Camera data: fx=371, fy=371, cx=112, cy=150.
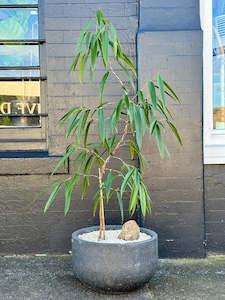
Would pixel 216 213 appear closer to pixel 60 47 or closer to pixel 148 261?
pixel 148 261

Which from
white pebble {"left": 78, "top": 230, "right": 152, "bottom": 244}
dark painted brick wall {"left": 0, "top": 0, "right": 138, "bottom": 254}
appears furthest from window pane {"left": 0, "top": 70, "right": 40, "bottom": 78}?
white pebble {"left": 78, "top": 230, "right": 152, "bottom": 244}

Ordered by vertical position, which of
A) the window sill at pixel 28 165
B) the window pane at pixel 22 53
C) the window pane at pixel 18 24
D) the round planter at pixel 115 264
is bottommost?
the round planter at pixel 115 264

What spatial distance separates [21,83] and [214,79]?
6.79 feet

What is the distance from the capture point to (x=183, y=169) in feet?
12.0

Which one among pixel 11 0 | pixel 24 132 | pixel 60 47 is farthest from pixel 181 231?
pixel 11 0

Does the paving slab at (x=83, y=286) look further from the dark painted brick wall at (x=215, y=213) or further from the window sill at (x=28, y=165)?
the window sill at (x=28, y=165)

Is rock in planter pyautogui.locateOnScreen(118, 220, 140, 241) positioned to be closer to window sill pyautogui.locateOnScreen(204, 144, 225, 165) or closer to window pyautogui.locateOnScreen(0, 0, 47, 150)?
window sill pyautogui.locateOnScreen(204, 144, 225, 165)

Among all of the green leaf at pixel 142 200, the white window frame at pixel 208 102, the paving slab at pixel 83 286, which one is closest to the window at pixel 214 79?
the white window frame at pixel 208 102

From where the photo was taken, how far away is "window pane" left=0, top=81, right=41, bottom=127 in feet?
13.1

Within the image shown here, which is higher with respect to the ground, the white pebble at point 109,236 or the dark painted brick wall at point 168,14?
the dark painted brick wall at point 168,14

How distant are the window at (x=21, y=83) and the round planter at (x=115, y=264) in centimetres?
153

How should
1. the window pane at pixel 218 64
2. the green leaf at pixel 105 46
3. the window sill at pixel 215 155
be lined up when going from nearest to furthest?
the green leaf at pixel 105 46 → the window sill at pixel 215 155 → the window pane at pixel 218 64

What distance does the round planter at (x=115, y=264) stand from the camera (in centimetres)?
278

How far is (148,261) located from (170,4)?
8.16 feet
